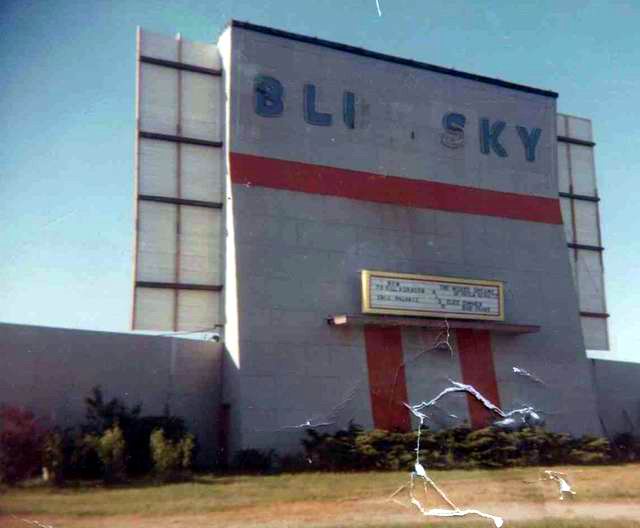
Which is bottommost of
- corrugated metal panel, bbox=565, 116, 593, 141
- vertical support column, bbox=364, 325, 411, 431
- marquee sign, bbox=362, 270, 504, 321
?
vertical support column, bbox=364, 325, 411, 431

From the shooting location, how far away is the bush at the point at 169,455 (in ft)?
50.6

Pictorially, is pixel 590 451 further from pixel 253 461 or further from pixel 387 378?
pixel 253 461

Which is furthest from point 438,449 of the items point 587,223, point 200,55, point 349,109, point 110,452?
point 200,55

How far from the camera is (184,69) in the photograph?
19.6m

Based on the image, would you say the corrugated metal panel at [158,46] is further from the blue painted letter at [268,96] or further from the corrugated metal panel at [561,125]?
the corrugated metal panel at [561,125]

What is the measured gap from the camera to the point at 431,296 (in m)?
19.9

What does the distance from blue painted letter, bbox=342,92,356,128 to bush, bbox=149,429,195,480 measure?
8958 millimetres

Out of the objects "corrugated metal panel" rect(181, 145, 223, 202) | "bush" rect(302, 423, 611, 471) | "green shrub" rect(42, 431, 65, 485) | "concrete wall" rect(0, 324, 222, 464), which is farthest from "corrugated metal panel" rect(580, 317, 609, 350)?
"green shrub" rect(42, 431, 65, 485)

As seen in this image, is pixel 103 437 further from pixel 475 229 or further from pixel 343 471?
pixel 475 229

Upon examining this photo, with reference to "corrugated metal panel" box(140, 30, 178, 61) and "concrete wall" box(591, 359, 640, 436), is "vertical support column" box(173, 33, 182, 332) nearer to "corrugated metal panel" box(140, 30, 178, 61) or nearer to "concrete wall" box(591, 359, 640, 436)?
"corrugated metal panel" box(140, 30, 178, 61)

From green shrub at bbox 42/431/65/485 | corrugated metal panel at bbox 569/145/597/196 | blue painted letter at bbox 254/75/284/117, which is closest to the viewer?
green shrub at bbox 42/431/65/485

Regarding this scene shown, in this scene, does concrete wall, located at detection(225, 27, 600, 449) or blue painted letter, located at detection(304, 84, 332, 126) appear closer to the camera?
concrete wall, located at detection(225, 27, 600, 449)

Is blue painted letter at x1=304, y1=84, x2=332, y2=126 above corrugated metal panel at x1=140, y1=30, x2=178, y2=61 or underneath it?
underneath

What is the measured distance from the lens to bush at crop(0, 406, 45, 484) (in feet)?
45.7
